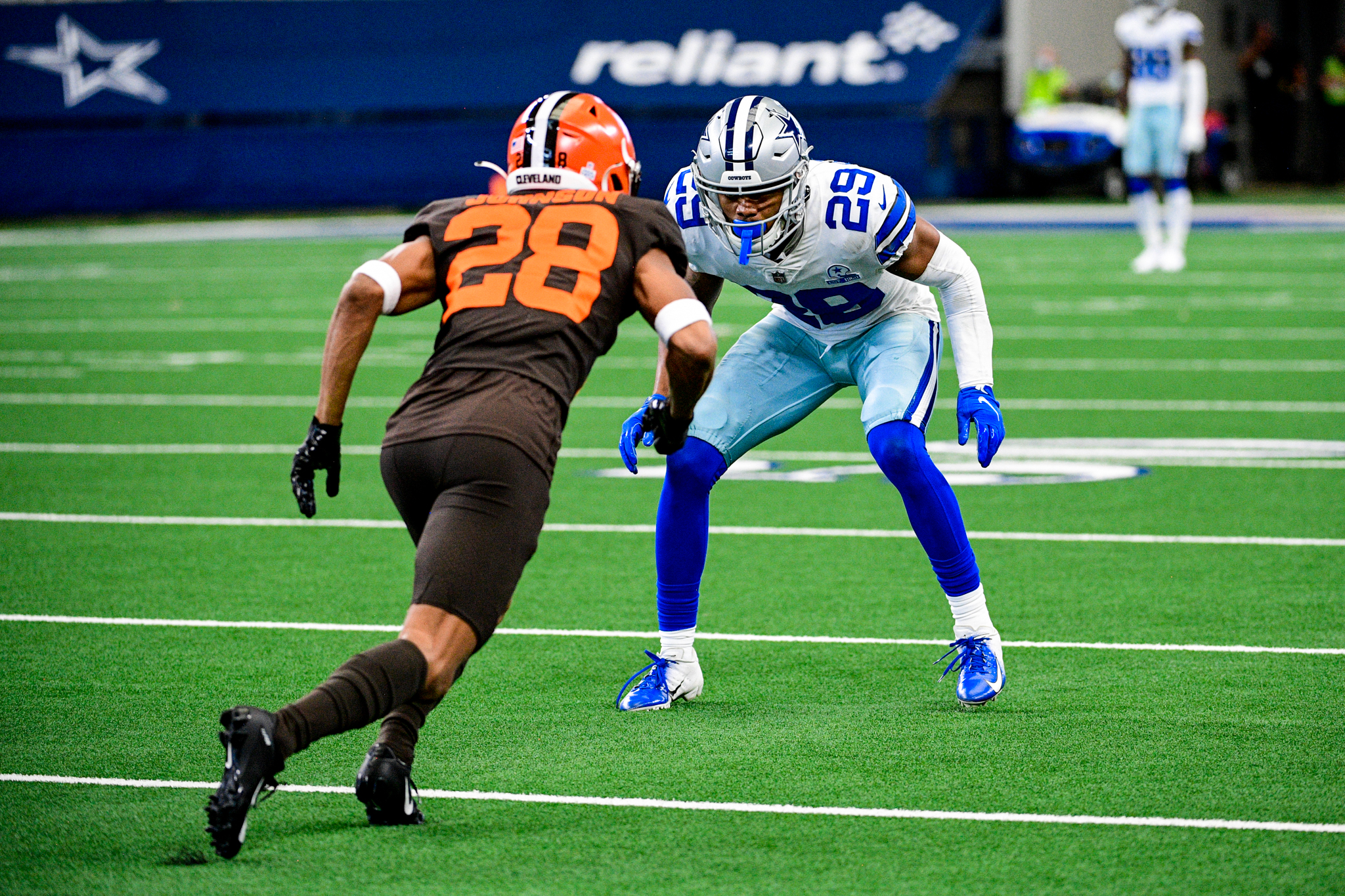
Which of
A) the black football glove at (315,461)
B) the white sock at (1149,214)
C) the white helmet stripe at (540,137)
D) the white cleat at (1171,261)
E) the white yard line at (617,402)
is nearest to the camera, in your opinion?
the black football glove at (315,461)

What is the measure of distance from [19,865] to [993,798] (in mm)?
2035

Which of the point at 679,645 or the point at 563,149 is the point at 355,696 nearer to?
the point at 563,149

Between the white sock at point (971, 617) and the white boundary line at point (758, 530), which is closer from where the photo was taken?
the white sock at point (971, 617)

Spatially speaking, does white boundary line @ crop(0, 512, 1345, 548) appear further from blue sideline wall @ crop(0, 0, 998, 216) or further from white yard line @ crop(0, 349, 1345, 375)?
blue sideline wall @ crop(0, 0, 998, 216)

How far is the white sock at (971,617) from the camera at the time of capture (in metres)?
4.83

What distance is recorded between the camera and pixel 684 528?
4887 millimetres

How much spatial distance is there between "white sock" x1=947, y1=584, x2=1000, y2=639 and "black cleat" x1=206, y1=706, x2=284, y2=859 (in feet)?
6.87

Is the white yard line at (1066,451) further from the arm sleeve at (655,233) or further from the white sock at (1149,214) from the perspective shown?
the white sock at (1149,214)

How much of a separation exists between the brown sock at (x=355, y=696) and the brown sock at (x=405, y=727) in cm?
17

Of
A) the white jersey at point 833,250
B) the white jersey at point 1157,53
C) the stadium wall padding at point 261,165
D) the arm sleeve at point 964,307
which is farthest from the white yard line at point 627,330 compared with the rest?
the stadium wall padding at point 261,165

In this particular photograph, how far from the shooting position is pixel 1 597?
20.1ft

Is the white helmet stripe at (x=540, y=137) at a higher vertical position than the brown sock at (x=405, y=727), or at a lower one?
higher

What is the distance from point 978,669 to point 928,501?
1.52ft

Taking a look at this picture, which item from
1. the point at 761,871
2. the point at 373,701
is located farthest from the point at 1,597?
the point at 761,871
